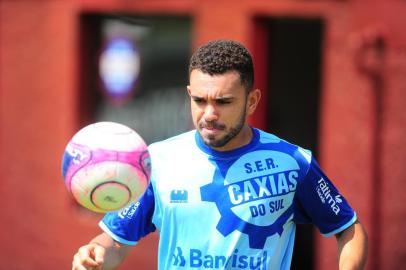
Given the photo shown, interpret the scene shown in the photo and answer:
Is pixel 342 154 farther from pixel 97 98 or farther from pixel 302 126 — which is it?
pixel 97 98

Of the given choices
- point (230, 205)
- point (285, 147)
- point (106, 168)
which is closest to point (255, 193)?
point (230, 205)

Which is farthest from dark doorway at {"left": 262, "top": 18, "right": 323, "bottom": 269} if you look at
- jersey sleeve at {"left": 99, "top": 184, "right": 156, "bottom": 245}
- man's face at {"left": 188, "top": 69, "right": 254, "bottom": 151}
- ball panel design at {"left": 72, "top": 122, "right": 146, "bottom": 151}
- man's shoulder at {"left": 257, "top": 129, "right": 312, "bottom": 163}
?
ball panel design at {"left": 72, "top": 122, "right": 146, "bottom": 151}

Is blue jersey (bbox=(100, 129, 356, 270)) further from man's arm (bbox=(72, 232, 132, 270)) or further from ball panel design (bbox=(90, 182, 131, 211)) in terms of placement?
ball panel design (bbox=(90, 182, 131, 211))

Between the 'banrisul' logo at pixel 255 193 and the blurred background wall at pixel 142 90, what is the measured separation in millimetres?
3822

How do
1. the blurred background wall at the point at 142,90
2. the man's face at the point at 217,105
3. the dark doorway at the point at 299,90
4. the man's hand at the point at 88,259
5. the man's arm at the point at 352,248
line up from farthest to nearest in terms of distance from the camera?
the dark doorway at the point at 299,90
the blurred background wall at the point at 142,90
the man's arm at the point at 352,248
the man's face at the point at 217,105
the man's hand at the point at 88,259

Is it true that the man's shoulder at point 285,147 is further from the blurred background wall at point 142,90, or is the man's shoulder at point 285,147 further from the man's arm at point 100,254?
the blurred background wall at point 142,90

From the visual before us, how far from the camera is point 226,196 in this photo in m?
4.47

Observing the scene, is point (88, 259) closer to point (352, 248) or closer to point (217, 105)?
point (217, 105)

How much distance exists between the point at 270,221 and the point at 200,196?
0.34 metres

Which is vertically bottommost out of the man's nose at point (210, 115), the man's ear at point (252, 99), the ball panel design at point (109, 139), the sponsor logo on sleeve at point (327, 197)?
the sponsor logo on sleeve at point (327, 197)

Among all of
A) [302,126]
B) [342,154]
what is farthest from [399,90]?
[302,126]

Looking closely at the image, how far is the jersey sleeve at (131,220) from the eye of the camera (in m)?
4.59

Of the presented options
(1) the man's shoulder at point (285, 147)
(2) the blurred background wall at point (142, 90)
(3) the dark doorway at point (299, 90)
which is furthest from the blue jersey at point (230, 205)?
(3) the dark doorway at point (299, 90)

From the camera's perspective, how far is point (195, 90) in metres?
4.38
